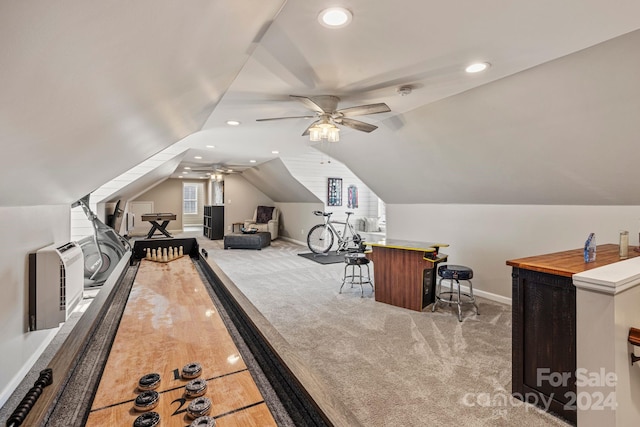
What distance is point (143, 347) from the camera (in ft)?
3.85

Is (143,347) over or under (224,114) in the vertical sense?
under

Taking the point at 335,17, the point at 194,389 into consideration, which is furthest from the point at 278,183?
the point at 194,389

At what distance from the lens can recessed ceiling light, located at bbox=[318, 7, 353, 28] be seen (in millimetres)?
1638

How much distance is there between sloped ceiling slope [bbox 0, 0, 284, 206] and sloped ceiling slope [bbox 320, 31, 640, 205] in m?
2.14

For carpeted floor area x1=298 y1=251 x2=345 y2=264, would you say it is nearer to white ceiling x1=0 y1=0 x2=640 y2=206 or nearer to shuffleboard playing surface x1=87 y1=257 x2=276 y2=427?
white ceiling x1=0 y1=0 x2=640 y2=206

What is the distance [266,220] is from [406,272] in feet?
23.0

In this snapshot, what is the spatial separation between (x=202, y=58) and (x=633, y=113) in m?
2.98

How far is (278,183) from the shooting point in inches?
346

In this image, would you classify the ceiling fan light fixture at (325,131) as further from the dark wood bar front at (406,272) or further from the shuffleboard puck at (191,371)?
the shuffleboard puck at (191,371)

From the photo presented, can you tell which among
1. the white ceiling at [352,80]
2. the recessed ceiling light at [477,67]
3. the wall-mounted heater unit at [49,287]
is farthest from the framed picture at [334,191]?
the wall-mounted heater unit at [49,287]

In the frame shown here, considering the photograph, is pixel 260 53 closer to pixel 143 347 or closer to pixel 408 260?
pixel 143 347

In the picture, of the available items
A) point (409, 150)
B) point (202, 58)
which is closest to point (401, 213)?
point (409, 150)

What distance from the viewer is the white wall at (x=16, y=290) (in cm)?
188

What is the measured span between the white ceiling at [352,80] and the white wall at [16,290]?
166mm
